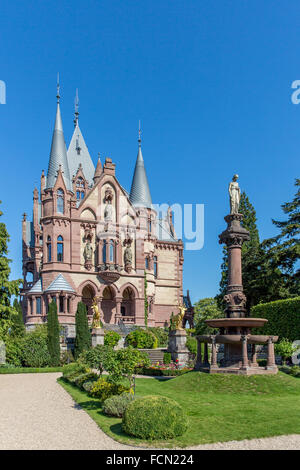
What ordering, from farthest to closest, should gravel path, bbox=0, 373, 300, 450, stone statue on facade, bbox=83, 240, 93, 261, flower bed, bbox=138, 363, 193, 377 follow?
1. stone statue on facade, bbox=83, 240, 93, 261
2. flower bed, bbox=138, 363, 193, 377
3. gravel path, bbox=0, 373, 300, 450

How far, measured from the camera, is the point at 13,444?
11430 millimetres

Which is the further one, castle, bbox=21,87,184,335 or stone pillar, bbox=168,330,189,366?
castle, bbox=21,87,184,335

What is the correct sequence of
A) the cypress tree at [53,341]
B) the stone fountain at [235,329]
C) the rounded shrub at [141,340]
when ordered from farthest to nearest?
the rounded shrub at [141,340] → the cypress tree at [53,341] → the stone fountain at [235,329]

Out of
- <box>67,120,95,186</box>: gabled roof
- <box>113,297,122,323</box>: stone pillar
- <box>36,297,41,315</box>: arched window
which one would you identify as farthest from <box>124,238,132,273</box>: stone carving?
<box>67,120,95,186</box>: gabled roof

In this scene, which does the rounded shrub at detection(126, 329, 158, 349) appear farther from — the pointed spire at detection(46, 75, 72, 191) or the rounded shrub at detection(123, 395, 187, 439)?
the rounded shrub at detection(123, 395, 187, 439)

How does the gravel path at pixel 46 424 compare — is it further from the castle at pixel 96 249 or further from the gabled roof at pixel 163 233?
the gabled roof at pixel 163 233

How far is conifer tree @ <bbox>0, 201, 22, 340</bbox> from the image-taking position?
103 ft

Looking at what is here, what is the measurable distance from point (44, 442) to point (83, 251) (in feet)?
139

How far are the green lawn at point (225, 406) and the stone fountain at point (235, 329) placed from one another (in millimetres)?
725

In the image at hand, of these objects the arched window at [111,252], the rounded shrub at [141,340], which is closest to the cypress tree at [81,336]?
the rounded shrub at [141,340]

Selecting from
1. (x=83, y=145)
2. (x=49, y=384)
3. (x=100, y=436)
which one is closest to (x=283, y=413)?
(x=100, y=436)

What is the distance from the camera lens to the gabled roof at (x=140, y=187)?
60.9 meters

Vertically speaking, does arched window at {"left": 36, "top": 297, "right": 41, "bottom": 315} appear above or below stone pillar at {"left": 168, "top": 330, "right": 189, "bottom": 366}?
above
